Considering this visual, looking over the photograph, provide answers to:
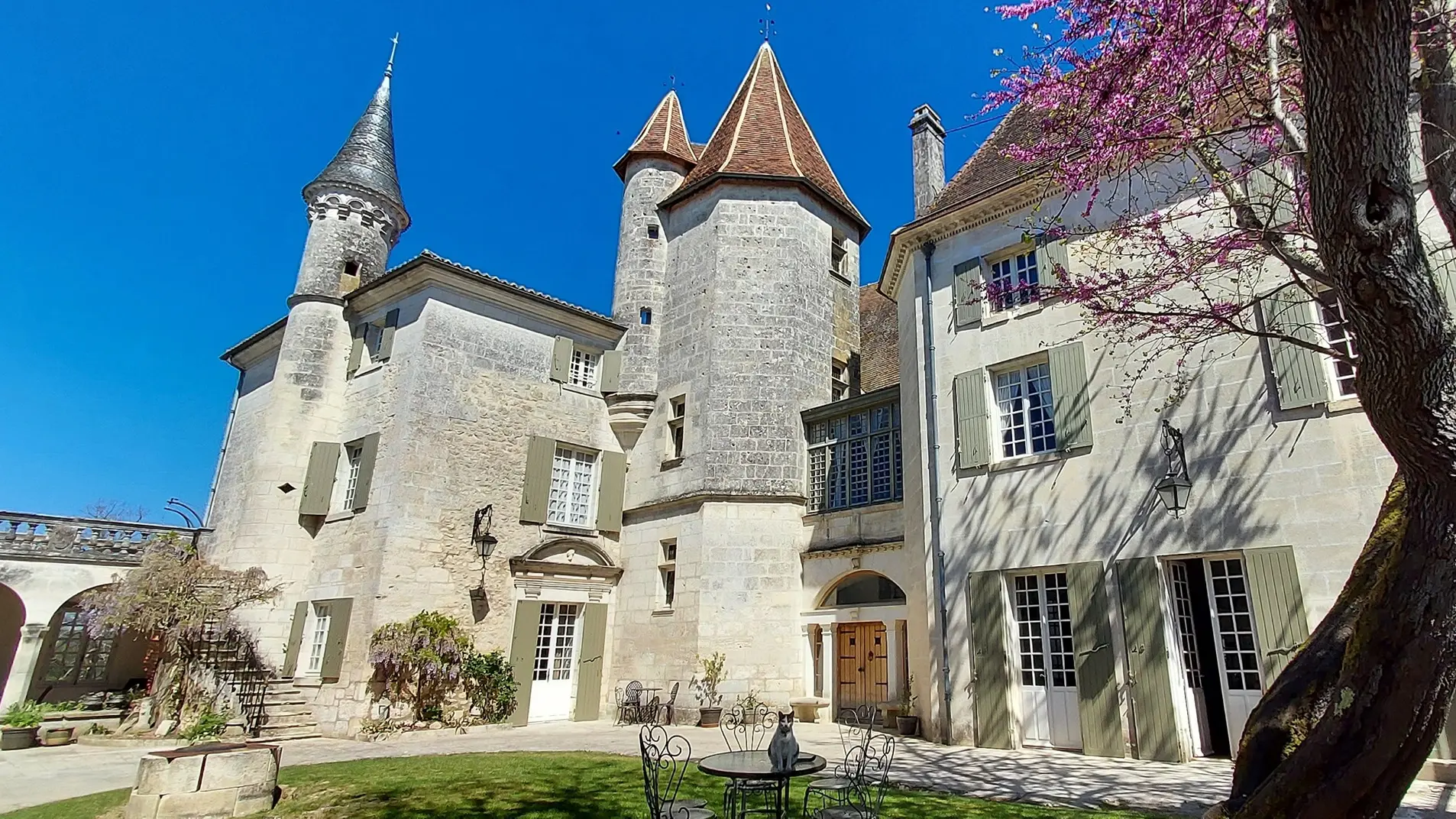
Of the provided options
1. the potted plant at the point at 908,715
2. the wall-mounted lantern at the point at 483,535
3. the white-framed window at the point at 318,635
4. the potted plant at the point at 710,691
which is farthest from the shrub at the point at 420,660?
the potted plant at the point at 908,715

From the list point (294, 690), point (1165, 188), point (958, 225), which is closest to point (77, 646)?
point (294, 690)

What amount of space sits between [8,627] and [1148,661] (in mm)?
21279

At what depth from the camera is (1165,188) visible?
9648mm

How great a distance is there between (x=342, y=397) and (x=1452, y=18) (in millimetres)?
16234

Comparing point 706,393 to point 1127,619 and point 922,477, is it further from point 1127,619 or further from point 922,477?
point 1127,619

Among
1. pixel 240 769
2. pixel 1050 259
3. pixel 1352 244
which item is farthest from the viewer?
pixel 1050 259

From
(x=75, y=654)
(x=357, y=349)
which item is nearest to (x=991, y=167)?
(x=357, y=349)

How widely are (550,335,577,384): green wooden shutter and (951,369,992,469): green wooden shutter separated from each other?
801cm

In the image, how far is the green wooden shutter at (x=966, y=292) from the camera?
11.1m

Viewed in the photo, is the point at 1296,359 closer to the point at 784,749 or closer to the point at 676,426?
the point at 784,749

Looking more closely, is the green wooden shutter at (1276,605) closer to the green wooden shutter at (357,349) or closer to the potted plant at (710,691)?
the potted plant at (710,691)

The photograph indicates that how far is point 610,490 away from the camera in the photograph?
1517 centimetres

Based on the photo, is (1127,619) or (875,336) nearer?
(1127,619)

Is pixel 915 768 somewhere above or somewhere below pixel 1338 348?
below
